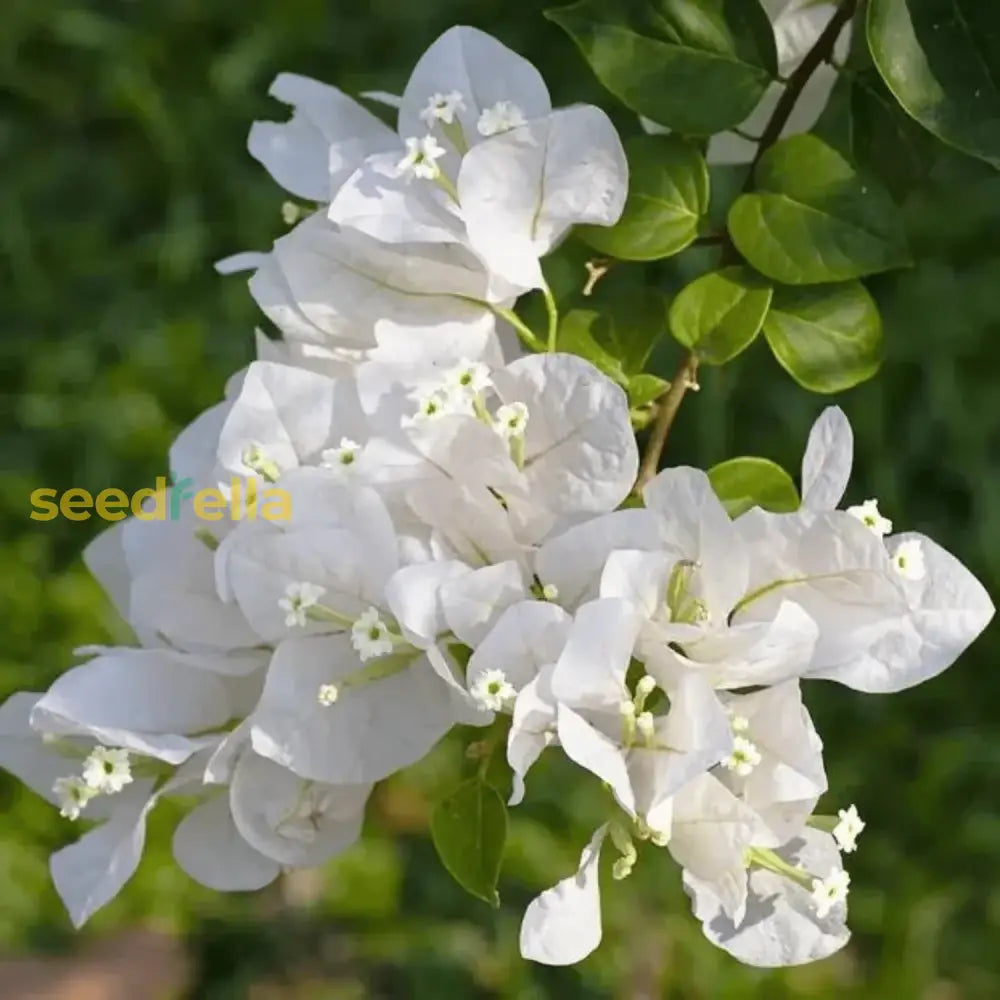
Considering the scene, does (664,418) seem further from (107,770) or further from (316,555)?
(107,770)

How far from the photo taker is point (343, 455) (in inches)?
19.7

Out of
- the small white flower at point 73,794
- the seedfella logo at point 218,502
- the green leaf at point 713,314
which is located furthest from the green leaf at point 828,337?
the small white flower at point 73,794

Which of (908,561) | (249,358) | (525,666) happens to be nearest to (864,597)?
(908,561)

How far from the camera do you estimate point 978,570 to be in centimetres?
144

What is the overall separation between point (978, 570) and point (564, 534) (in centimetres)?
110

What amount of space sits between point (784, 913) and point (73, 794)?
0.97ft

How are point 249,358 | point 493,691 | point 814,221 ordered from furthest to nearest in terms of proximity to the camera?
1. point 249,358
2. point 814,221
3. point 493,691

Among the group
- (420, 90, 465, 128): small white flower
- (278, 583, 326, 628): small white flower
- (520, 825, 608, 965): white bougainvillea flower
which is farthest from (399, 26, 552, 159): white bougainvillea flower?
(520, 825, 608, 965): white bougainvillea flower

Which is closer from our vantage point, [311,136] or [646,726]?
[646,726]

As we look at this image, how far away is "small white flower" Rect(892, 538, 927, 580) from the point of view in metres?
0.47

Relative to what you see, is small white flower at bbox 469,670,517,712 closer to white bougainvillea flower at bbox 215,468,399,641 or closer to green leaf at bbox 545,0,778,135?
white bougainvillea flower at bbox 215,468,399,641

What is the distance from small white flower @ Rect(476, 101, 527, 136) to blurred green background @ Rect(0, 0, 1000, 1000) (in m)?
0.97

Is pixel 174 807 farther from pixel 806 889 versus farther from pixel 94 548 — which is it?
pixel 806 889

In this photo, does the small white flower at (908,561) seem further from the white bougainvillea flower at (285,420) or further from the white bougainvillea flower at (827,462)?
the white bougainvillea flower at (285,420)
